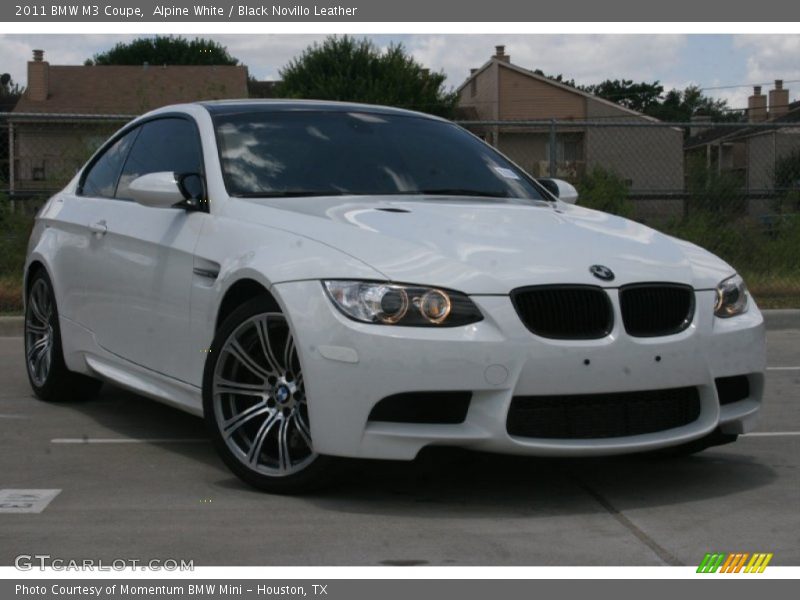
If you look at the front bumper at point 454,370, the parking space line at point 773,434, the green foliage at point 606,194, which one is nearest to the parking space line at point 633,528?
the front bumper at point 454,370

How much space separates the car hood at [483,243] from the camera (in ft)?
15.5

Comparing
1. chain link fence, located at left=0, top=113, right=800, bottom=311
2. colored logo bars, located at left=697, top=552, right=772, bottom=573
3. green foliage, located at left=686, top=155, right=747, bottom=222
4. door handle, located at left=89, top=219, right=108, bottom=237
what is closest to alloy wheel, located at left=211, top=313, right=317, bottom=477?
colored logo bars, located at left=697, top=552, right=772, bottom=573

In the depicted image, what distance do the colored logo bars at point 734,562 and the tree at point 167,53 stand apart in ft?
236

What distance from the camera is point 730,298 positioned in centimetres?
523

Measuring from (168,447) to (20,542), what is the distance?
1.81 m

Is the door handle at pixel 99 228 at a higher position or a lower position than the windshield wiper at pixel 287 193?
lower

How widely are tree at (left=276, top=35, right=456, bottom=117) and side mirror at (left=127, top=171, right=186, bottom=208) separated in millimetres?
44153

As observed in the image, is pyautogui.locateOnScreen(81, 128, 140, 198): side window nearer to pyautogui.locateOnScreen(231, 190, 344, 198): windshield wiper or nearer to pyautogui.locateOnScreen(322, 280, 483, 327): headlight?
pyautogui.locateOnScreen(231, 190, 344, 198): windshield wiper

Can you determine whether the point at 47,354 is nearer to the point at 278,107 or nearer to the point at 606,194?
the point at 278,107

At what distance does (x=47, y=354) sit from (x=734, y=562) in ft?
14.7

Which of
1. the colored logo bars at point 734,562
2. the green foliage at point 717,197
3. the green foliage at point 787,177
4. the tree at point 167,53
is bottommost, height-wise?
the colored logo bars at point 734,562

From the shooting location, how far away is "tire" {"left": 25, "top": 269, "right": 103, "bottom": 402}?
722cm
